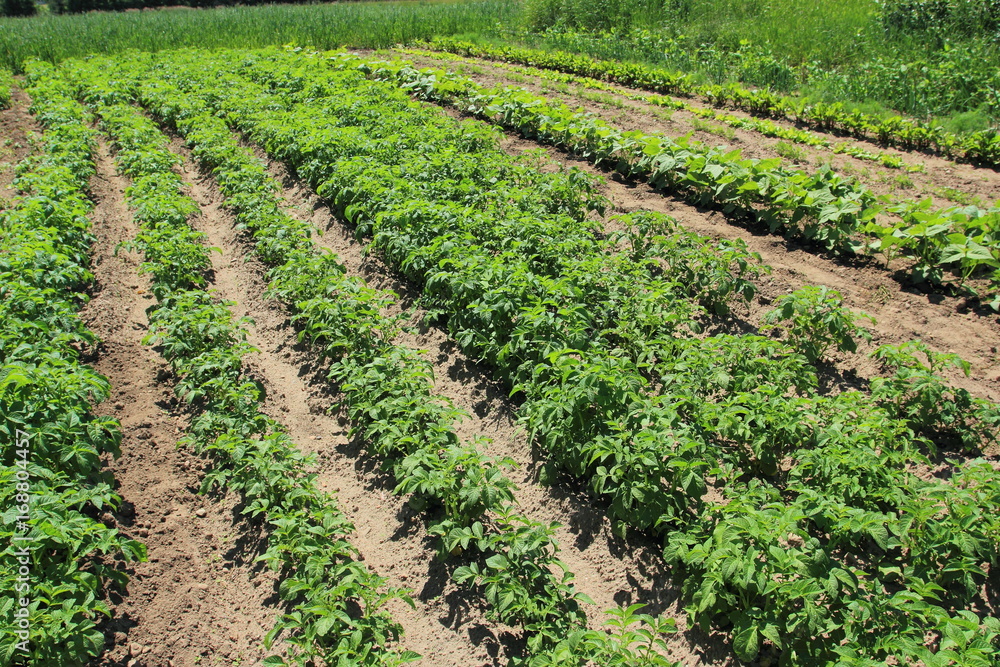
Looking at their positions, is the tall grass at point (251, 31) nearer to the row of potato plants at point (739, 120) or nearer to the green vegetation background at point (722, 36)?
the green vegetation background at point (722, 36)

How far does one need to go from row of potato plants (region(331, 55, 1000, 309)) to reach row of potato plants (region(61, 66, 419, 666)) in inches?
238

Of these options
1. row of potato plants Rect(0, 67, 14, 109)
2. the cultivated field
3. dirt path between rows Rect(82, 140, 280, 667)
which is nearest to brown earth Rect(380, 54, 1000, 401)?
the cultivated field

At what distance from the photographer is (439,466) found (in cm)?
430

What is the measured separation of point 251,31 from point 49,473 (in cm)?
2248

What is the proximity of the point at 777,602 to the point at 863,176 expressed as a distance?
294 inches

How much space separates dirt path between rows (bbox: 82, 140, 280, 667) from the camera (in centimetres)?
404

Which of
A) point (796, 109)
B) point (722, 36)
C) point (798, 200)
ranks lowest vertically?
point (798, 200)

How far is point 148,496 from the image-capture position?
503 centimetres

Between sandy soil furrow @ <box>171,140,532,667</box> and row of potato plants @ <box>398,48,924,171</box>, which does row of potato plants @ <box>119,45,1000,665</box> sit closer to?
sandy soil furrow @ <box>171,140,532,667</box>

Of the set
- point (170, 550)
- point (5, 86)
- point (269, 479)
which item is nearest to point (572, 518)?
point (269, 479)

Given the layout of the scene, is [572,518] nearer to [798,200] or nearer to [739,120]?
[798,200]

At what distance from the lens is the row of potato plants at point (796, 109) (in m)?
9.42

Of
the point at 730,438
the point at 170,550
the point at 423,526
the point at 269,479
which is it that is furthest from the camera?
the point at 730,438

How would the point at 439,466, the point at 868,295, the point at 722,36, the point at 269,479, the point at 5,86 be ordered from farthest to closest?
the point at 722,36 < the point at 5,86 < the point at 868,295 < the point at 269,479 < the point at 439,466
